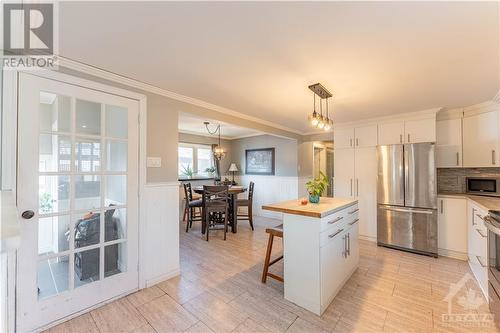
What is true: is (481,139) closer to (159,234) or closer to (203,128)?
(159,234)

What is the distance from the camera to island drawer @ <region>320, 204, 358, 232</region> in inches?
77.5

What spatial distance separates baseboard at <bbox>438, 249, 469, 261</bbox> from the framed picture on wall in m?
3.63

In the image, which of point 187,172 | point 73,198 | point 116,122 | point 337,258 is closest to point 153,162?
point 116,122

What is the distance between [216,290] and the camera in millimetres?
2293

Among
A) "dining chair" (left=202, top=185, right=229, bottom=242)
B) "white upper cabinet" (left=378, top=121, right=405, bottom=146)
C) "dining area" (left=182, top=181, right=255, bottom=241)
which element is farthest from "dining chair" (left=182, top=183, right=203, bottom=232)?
"white upper cabinet" (left=378, top=121, right=405, bottom=146)

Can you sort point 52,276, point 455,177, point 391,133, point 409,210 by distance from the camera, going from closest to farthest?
point 52,276 → point 409,210 → point 455,177 → point 391,133

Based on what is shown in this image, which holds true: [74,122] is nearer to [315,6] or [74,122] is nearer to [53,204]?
[53,204]

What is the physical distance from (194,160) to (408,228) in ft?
15.8

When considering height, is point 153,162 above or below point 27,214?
above

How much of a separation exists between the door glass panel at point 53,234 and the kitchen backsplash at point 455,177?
5.00 metres

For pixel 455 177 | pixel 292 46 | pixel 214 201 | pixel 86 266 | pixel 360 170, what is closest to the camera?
pixel 292 46

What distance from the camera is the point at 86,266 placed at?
2000mm

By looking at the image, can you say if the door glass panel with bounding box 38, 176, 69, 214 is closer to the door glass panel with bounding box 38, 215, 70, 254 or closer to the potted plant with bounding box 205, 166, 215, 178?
the door glass panel with bounding box 38, 215, 70, 254

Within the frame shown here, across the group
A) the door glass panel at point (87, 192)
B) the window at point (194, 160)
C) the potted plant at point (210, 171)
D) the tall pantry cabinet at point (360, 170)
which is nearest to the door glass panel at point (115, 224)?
the door glass panel at point (87, 192)
